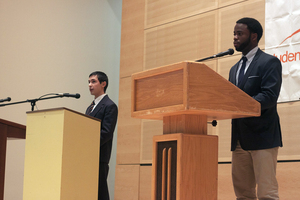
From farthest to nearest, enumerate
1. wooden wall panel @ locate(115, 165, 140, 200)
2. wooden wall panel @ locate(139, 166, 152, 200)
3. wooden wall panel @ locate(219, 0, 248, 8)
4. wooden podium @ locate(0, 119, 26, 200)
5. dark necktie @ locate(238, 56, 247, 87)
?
1. wooden wall panel @ locate(115, 165, 140, 200)
2. wooden wall panel @ locate(139, 166, 152, 200)
3. wooden wall panel @ locate(219, 0, 248, 8)
4. wooden podium @ locate(0, 119, 26, 200)
5. dark necktie @ locate(238, 56, 247, 87)

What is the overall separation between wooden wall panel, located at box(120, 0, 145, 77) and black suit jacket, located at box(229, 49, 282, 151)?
9.84 feet

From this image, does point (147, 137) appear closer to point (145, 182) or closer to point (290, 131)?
point (145, 182)

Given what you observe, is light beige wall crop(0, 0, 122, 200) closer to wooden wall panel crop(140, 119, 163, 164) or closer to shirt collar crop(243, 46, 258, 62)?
wooden wall panel crop(140, 119, 163, 164)

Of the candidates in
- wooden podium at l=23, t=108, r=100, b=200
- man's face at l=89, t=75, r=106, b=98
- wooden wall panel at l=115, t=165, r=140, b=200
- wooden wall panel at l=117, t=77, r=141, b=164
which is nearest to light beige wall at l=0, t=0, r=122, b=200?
wooden wall panel at l=117, t=77, r=141, b=164

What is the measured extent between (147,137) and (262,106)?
2945 mm

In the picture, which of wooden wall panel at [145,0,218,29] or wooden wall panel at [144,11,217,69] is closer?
wooden wall panel at [144,11,217,69]

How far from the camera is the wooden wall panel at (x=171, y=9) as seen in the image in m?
4.69

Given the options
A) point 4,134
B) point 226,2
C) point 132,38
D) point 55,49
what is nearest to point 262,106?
point 4,134

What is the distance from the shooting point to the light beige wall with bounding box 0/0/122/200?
5.05 metres

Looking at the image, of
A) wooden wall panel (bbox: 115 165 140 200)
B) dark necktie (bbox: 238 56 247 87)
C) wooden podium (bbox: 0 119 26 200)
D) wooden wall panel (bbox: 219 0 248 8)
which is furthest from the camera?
wooden wall panel (bbox: 115 165 140 200)

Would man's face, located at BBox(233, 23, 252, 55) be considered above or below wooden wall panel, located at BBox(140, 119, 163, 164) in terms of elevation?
above

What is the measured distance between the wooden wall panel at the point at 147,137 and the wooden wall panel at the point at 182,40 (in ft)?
2.62

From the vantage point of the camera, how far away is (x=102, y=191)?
10.4ft

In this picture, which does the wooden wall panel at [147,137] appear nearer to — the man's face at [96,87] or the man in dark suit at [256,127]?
the man's face at [96,87]
